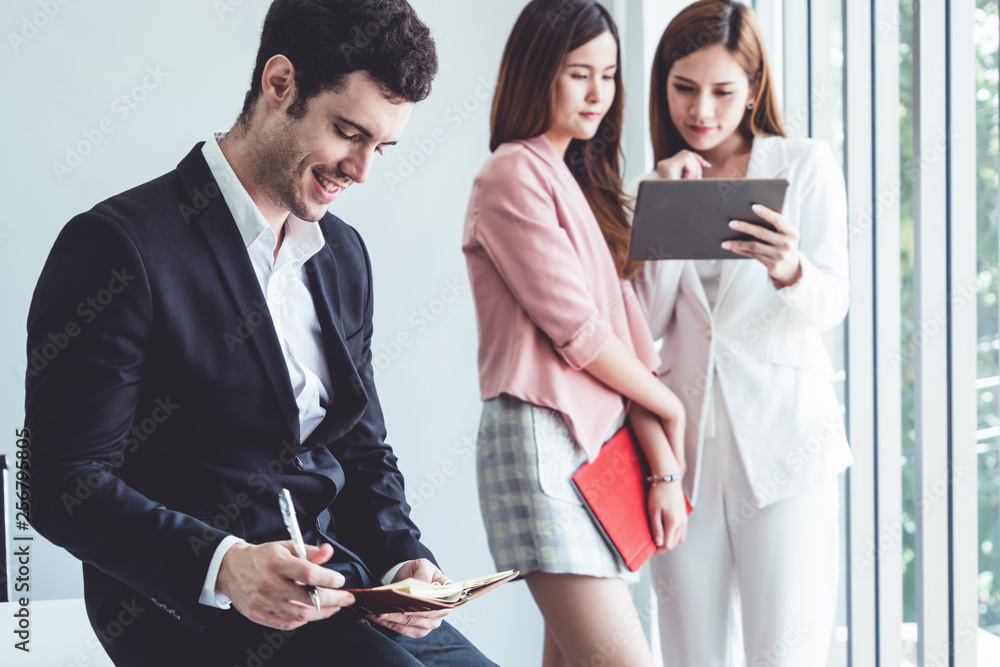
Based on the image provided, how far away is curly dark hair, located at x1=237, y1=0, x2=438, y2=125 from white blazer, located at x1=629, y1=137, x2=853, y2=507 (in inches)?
33.1

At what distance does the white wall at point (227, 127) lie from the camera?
2236mm

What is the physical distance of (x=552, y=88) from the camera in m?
1.68

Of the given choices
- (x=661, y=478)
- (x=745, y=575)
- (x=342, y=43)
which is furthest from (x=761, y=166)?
(x=342, y=43)

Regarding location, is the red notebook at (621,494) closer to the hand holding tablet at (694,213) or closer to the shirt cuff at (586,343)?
the shirt cuff at (586,343)

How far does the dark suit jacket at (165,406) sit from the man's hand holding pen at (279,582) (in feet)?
0.13

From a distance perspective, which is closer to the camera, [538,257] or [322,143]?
[322,143]

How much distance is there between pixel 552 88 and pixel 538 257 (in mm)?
351

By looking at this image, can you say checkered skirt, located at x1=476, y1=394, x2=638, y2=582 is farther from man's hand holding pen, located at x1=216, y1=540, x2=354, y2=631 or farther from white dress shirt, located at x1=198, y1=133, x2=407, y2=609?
man's hand holding pen, located at x1=216, y1=540, x2=354, y2=631

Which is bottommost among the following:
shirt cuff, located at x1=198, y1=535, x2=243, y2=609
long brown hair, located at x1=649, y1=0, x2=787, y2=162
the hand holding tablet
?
shirt cuff, located at x1=198, y1=535, x2=243, y2=609

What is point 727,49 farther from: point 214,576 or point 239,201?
point 214,576

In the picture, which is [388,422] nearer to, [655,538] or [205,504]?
[655,538]

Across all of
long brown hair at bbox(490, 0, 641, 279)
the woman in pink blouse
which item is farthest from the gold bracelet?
long brown hair at bbox(490, 0, 641, 279)

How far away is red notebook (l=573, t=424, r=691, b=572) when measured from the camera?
1.61m

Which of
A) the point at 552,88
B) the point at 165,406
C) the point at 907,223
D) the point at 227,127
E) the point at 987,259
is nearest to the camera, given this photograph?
the point at 165,406
